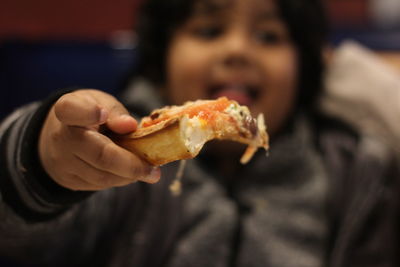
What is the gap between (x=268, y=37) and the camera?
731 millimetres

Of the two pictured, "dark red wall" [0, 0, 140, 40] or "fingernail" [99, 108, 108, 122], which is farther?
"dark red wall" [0, 0, 140, 40]

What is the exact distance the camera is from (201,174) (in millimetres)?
704

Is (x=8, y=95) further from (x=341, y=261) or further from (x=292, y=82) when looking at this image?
(x=341, y=261)

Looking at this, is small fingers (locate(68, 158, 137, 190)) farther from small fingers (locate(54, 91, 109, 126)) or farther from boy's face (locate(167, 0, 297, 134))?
boy's face (locate(167, 0, 297, 134))

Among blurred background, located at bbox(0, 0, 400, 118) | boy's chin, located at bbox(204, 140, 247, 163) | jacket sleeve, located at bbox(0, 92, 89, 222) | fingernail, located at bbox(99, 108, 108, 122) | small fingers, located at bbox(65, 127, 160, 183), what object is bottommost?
boy's chin, located at bbox(204, 140, 247, 163)

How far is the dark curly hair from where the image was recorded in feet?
2.43

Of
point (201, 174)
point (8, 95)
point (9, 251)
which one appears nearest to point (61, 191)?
point (9, 251)

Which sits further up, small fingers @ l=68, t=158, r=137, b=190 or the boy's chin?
small fingers @ l=68, t=158, r=137, b=190

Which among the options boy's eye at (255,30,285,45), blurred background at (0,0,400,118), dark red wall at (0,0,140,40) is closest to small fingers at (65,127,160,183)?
boy's eye at (255,30,285,45)

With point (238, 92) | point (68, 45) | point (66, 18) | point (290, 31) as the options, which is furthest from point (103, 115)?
point (66, 18)

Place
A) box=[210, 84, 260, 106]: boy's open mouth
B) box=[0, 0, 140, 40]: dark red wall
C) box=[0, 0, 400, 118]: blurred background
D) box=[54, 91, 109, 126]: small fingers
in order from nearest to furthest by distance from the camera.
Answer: box=[54, 91, 109, 126]: small fingers → box=[210, 84, 260, 106]: boy's open mouth → box=[0, 0, 400, 118]: blurred background → box=[0, 0, 140, 40]: dark red wall

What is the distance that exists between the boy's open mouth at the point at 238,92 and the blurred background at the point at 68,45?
422 mm

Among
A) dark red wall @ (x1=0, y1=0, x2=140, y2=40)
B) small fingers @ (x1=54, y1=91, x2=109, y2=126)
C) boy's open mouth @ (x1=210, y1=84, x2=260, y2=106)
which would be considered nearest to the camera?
small fingers @ (x1=54, y1=91, x2=109, y2=126)

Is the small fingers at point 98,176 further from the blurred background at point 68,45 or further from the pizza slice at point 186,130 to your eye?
the blurred background at point 68,45
